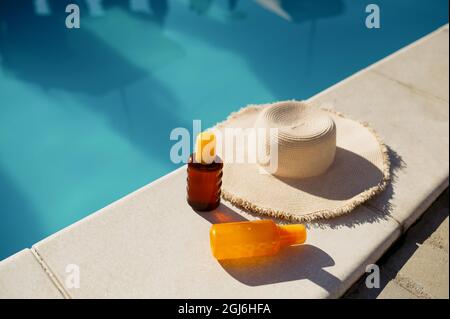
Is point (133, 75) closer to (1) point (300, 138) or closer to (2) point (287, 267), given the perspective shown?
(1) point (300, 138)

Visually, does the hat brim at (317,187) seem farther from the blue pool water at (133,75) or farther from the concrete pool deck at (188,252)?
the blue pool water at (133,75)

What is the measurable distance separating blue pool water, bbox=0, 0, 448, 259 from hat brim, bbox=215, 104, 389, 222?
0.68 meters

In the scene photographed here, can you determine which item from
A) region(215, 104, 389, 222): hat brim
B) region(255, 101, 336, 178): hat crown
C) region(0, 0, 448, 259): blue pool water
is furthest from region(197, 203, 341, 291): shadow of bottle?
region(0, 0, 448, 259): blue pool water

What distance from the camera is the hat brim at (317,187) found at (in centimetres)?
133

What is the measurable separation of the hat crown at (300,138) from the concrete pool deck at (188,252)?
0.64 feet

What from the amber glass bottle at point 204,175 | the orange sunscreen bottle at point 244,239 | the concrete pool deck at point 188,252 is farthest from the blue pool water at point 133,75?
the orange sunscreen bottle at point 244,239

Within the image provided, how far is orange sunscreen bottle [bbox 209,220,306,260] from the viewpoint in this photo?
45.1 inches

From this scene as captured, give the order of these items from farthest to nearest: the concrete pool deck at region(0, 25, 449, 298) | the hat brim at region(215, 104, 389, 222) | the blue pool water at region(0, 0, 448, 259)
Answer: the blue pool water at region(0, 0, 448, 259)
the hat brim at region(215, 104, 389, 222)
the concrete pool deck at region(0, 25, 449, 298)

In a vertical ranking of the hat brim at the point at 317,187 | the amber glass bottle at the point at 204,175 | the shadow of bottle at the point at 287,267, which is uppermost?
the amber glass bottle at the point at 204,175

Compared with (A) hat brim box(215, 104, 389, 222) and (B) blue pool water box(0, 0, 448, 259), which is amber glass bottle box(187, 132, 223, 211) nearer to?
(A) hat brim box(215, 104, 389, 222)

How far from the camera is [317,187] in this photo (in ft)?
4.61

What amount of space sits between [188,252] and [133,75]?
5.31 feet
